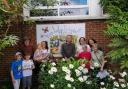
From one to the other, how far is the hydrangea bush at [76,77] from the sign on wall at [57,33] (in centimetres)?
207

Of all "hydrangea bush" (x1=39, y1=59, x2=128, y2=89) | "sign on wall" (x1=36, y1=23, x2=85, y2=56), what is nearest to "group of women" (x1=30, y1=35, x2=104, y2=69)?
"sign on wall" (x1=36, y1=23, x2=85, y2=56)

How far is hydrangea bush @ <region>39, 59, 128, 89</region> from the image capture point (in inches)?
529

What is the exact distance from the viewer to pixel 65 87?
43.7ft

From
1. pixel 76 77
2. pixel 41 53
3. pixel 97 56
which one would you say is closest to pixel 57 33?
pixel 41 53

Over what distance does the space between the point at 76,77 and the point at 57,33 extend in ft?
9.63

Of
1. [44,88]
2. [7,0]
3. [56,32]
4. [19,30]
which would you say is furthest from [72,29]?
[7,0]

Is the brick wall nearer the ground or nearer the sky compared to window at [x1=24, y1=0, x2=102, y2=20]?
nearer the ground

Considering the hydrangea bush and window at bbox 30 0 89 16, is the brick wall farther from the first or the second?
the hydrangea bush

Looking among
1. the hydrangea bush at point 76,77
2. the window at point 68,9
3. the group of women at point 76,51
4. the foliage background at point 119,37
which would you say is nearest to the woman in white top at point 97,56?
the group of women at point 76,51

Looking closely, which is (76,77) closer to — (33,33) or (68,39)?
(68,39)

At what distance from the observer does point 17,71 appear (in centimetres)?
1494

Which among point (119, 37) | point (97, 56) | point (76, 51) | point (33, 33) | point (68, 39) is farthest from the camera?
point (33, 33)

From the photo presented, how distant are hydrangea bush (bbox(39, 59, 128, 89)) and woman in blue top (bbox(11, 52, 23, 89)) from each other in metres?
0.86

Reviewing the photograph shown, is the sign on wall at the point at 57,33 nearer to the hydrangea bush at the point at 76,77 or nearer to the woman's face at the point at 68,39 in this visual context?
the woman's face at the point at 68,39
